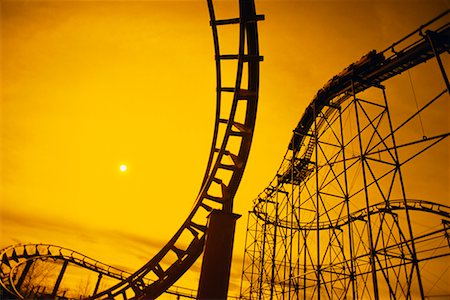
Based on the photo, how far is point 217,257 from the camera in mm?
4262

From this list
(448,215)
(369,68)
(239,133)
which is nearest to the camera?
(239,133)

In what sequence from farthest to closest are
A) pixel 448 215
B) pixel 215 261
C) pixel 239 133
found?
1. pixel 448 215
2. pixel 239 133
3. pixel 215 261

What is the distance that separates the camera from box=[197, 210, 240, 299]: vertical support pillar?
13.5ft

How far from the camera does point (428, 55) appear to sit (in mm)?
7324

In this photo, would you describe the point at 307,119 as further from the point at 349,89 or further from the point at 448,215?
the point at 448,215

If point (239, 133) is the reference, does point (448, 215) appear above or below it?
above

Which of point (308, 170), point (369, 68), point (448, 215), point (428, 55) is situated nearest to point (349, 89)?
point (369, 68)

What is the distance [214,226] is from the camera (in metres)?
4.40

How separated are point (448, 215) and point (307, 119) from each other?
10508 millimetres

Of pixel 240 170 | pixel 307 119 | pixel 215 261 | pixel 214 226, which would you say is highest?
pixel 307 119

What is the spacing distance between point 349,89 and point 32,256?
2103cm

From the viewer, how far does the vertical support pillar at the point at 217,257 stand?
4.12 m

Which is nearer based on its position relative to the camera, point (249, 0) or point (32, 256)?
point (249, 0)

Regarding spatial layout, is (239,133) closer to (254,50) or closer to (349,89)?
(254,50)
